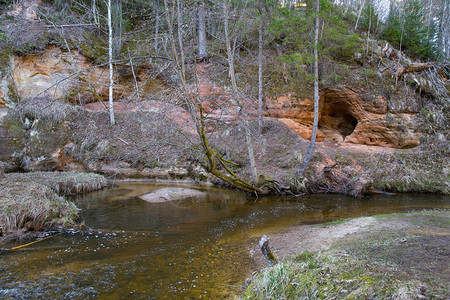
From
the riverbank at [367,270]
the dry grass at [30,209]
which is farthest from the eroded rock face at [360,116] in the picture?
the dry grass at [30,209]

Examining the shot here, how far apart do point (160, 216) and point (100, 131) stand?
33.8 ft

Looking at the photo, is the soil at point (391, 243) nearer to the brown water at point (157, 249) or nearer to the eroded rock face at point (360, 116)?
the brown water at point (157, 249)

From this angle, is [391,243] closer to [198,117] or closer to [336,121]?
[198,117]

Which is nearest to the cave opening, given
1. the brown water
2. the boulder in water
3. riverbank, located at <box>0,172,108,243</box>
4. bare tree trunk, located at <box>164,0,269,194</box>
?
the brown water

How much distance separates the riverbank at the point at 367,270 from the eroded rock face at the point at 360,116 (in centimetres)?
1283

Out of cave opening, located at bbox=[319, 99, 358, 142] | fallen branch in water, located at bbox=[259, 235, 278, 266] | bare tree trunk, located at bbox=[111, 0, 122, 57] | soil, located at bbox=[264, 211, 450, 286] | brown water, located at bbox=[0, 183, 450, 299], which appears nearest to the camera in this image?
soil, located at bbox=[264, 211, 450, 286]

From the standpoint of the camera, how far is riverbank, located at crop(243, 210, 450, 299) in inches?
88.6

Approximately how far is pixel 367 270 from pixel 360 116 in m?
16.5

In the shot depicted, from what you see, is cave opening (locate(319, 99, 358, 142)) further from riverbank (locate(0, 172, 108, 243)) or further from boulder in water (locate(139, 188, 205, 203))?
riverbank (locate(0, 172, 108, 243))

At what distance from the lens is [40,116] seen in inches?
573

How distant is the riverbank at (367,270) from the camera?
88.6 inches

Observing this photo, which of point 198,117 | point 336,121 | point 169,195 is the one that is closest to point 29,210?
point 198,117

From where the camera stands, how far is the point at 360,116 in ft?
55.4

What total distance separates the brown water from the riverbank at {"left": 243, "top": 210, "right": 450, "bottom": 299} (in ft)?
2.86
